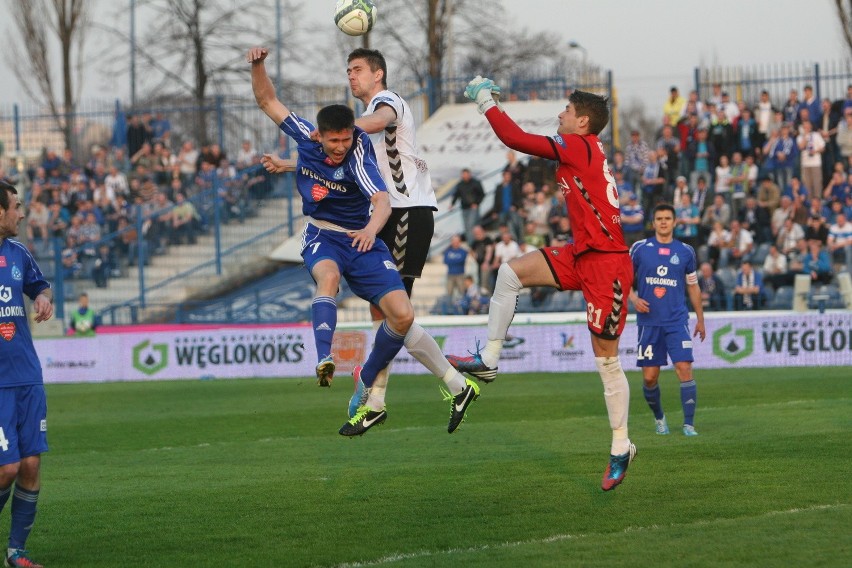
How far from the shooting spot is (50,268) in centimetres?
2877

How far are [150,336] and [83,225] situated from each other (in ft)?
23.8

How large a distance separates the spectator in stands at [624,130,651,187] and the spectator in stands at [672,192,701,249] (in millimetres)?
2028

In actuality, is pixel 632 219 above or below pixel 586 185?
below

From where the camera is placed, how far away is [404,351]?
21.6 m

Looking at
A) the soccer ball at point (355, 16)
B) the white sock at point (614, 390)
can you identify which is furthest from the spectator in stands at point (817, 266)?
the soccer ball at point (355, 16)

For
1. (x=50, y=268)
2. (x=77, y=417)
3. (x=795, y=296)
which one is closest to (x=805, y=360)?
(x=795, y=296)

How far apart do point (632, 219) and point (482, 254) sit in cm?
302

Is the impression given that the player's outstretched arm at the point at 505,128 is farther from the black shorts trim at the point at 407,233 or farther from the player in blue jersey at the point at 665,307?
the player in blue jersey at the point at 665,307

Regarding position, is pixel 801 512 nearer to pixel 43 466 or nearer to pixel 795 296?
pixel 43 466

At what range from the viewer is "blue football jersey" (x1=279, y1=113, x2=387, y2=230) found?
870cm

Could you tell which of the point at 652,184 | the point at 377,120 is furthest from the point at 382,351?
the point at 652,184

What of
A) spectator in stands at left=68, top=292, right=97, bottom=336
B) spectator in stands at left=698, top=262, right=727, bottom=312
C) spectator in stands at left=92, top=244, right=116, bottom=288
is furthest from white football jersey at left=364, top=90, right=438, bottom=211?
spectator in stands at left=92, top=244, right=116, bottom=288

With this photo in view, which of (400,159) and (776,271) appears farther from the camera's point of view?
(776,271)

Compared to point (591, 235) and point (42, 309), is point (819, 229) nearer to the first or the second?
point (591, 235)
